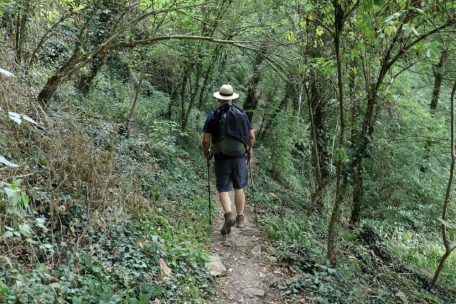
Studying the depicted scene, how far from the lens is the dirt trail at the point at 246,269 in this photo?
4531mm

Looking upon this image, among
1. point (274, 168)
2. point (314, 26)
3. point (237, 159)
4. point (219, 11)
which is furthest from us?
point (274, 168)

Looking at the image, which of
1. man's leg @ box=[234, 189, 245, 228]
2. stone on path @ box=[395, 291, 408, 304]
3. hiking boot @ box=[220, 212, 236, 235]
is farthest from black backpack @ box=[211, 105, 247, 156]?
stone on path @ box=[395, 291, 408, 304]

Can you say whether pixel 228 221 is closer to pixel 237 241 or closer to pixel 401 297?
pixel 237 241

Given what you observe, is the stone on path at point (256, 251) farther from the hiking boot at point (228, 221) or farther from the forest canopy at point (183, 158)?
the hiking boot at point (228, 221)

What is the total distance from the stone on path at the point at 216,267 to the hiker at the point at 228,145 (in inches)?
41.2

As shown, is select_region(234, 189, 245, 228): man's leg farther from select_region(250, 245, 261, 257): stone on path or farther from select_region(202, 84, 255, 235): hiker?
select_region(250, 245, 261, 257): stone on path

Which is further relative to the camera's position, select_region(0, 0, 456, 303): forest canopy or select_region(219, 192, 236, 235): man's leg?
select_region(219, 192, 236, 235): man's leg

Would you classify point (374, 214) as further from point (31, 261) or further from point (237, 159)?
point (31, 261)

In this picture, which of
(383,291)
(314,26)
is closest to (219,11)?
(314,26)

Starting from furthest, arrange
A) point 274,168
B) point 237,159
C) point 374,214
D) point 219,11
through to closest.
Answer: point 274,168 → point 374,214 → point 219,11 → point 237,159

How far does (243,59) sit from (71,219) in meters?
9.91

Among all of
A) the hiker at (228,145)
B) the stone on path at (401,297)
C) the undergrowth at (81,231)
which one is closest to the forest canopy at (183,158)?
the undergrowth at (81,231)

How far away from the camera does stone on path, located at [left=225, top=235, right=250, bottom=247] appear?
19.5 feet

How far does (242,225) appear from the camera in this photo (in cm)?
651
